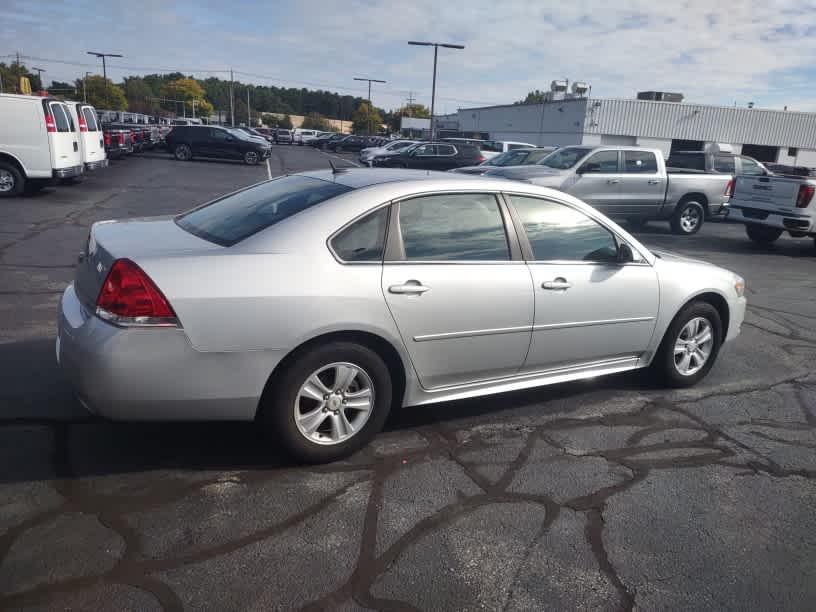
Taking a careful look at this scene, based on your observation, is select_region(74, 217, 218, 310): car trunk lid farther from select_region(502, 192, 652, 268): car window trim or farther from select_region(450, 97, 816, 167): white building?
select_region(450, 97, 816, 167): white building

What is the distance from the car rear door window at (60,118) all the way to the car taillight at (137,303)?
40.2 ft

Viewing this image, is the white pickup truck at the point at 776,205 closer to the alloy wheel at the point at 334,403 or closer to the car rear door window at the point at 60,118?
the alloy wheel at the point at 334,403

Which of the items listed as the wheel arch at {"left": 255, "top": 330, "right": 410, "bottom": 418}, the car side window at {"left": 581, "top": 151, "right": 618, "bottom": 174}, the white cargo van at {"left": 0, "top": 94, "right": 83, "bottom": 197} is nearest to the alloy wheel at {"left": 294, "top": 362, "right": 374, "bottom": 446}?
the wheel arch at {"left": 255, "top": 330, "right": 410, "bottom": 418}

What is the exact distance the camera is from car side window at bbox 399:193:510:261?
373 centimetres

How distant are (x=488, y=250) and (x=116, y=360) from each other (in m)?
2.14

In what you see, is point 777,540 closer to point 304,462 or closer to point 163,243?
point 304,462

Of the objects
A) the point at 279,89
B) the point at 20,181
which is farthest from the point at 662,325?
the point at 279,89

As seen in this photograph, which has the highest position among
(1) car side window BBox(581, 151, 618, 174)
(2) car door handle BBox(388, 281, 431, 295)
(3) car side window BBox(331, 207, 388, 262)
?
(1) car side window BBox(581, 151, 618, 174)

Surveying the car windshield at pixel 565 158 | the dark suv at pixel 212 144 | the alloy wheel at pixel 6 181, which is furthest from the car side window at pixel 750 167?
the dark suv at pixel 212 144

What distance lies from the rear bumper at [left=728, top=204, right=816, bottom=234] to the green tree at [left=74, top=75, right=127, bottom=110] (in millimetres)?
94833

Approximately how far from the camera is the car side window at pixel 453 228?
373 centimetres

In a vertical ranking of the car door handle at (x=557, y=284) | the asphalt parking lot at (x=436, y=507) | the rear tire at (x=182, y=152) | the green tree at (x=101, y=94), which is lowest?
the asphalt parking lot at (x=436, y=507)

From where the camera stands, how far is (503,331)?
3.94 m

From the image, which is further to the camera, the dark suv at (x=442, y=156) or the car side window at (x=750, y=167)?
the dark suv at (x=442, y=156)
